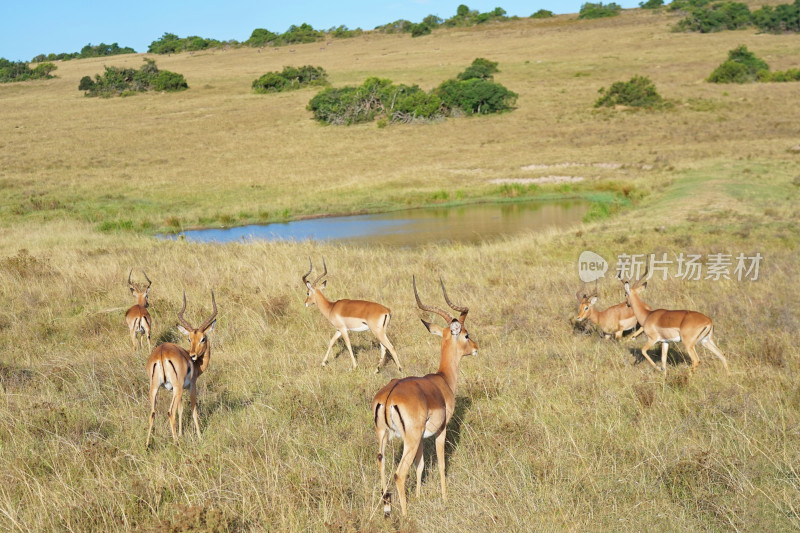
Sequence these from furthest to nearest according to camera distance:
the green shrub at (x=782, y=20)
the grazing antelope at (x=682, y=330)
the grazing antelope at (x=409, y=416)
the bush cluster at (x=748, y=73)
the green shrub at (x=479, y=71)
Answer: the green shrub at (x=782, y=20), the green shrub at (x=479, y=71), the bush cluster at (x=748, y=73), the grazing antelope at (x=682, y=330), the grazing antelope at (x=409, y=416)

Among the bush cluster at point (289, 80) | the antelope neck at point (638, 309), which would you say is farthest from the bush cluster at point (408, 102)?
the antelope neck at point (638, 309)

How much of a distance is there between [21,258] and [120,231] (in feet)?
28.6

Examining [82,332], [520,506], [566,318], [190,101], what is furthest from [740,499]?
[190,101]

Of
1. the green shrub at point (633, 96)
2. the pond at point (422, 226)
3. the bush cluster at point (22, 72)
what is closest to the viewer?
the pond at point (422, 226)

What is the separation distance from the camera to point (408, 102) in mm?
53469

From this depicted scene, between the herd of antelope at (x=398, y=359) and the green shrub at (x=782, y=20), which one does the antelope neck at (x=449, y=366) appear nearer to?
the herd of antelope at (x=398, y=359)

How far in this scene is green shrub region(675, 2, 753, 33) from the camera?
299 ft

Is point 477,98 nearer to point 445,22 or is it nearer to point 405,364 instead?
point 405,364

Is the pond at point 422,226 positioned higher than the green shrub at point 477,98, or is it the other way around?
the green shrub at point 477,98

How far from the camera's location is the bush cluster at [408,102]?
174 ft

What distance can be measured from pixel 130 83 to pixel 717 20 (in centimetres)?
7209

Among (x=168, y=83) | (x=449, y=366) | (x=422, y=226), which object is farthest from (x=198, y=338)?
(x=168, y=83)

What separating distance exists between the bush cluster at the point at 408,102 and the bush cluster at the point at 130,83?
24.0m

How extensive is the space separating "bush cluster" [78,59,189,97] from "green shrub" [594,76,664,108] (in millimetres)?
43386
